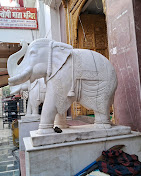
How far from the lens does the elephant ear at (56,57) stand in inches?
75.2

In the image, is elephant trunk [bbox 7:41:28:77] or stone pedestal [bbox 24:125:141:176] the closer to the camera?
stone pedestal [bbox 24:125:141:176]

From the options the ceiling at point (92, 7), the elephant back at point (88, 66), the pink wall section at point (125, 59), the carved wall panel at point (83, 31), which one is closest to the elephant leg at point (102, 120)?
the elephant back at point (88, 66)

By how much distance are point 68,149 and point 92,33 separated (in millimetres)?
5070

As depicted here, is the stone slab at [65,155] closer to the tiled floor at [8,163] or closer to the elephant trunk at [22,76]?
the elephant trunk at [22,76]

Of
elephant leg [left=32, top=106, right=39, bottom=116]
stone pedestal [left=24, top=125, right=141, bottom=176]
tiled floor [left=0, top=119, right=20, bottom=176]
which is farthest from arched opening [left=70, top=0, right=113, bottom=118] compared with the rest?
Answer: stone pedestal [left=24, top=125, right=141, bottom=176]

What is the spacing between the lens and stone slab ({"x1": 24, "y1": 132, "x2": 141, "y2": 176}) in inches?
62.6

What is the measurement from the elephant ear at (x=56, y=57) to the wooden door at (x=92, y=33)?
3908 mm

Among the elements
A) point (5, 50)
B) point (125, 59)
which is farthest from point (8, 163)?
point (5, 50)

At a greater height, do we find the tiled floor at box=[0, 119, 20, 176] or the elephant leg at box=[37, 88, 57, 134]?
the elephant leg at box=[37, 88, 57, 134]

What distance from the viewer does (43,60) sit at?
A: 76.1 inches

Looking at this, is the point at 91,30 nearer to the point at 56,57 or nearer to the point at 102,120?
the point at 56,57

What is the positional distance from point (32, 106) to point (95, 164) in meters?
2.48

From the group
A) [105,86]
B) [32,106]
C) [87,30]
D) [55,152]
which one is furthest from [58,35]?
[55,152]

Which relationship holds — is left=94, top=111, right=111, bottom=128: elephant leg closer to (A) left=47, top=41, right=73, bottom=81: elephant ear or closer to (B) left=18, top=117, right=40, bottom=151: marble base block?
(A) left=47, top=41, right=73, bottom=81: elephant ear
